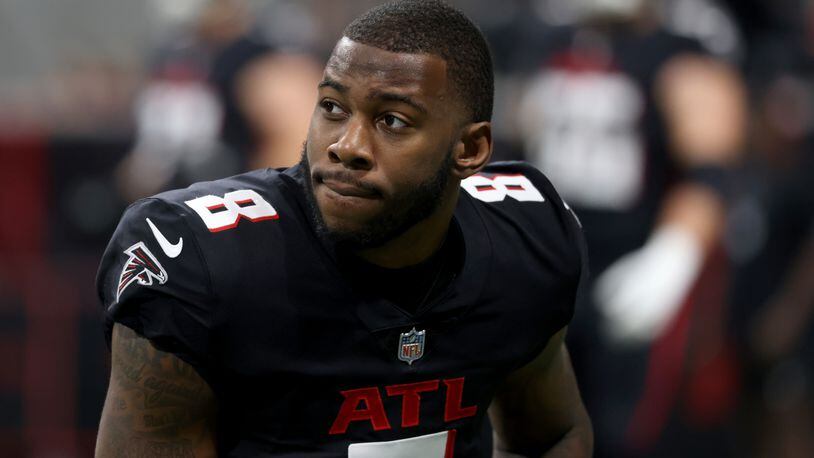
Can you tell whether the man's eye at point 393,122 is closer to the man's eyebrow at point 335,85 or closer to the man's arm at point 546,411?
the man's eyebrow at point 335,85

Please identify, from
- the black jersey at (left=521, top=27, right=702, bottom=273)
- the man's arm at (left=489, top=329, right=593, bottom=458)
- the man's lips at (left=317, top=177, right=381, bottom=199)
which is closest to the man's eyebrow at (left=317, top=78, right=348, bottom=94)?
the man's lips at (left=317, top=177, right=381, bottom=199)

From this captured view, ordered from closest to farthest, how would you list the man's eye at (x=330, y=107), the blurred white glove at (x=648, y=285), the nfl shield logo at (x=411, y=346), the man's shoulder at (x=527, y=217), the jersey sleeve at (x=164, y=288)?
1. the jersey sleeve at (x=164, y=288)
2. the man's eye at (x=330, y=107)
3. the nfl shield logo at (x=411, y=346)
4. the man's shoulder at (x=527, y=217)
5. the blurred white glove at (x=648, y=285)

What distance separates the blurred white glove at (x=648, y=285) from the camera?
5.11 m

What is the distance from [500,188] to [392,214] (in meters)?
0.42

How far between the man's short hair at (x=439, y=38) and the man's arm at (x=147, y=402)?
1.92 ft

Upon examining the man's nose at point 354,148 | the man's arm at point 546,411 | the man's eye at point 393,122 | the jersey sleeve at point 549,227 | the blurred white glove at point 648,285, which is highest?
the man's eye at point 393,122

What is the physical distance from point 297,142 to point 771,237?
1.89m

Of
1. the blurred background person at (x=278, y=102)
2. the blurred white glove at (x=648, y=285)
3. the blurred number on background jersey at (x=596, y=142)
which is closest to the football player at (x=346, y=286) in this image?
the blurred white glove at (x=648, y=285)

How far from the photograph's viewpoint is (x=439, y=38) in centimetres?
239

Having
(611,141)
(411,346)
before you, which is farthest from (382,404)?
(611,141)

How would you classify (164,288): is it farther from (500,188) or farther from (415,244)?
(500,188)

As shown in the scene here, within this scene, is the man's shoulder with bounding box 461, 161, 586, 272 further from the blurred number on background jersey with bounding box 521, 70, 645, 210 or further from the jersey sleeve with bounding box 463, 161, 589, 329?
the blurred number on background jersey with bounding box 521, 70, 645, 210

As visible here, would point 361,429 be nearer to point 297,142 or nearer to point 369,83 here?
point 369,83

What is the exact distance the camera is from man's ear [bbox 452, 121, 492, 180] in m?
2.48
